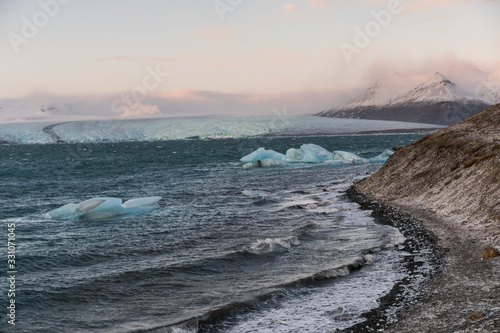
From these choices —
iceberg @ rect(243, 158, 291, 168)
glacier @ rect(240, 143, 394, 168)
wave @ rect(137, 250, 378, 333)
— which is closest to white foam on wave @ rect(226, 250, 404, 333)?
wave @ rect(137, 250, 378, 333)

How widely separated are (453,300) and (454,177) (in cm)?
1220

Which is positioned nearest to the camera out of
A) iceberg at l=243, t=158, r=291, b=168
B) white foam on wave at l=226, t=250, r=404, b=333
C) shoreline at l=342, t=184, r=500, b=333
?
shoreline at l=342, t=184, r=500, b=333

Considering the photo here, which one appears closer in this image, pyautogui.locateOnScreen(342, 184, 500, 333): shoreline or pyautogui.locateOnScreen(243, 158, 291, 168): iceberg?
pyautogui.locateOnScreen(342, 184, 500, 333): shoreline

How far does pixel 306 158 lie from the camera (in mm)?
54812

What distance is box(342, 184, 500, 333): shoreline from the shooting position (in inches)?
293

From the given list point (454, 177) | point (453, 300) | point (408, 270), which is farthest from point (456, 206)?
point (453, 300)

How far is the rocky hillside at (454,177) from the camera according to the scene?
51.4ft

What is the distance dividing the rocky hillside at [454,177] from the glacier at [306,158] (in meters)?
24.8

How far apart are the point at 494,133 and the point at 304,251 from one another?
13.7 meters

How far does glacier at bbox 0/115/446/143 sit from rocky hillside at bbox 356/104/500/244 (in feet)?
475

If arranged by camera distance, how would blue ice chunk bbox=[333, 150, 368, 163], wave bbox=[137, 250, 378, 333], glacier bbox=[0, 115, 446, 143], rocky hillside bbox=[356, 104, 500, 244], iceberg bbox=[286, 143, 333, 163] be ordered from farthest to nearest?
glacier bbox=[0, 115, 446, 143] → iceberg bbox=[286, 143, 333, 163] → blue ice chunk bbox=[333, 150, 368, 163] → rocky hillside bbox=[356, 104, 500, 244] → wave bbox=[137, 250, 378, 333]

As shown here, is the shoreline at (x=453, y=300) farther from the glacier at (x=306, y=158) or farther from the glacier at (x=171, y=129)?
the glacier at (x=171, y=129)

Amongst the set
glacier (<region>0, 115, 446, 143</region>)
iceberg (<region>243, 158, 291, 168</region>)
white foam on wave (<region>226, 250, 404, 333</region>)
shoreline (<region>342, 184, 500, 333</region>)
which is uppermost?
glacier (<region>0, 115, 446, 143</region>)

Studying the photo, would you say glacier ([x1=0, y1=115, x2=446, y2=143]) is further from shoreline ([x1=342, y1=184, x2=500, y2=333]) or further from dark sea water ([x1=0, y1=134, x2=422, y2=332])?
shoreline ([x1=342, y1=184, x2=500, y2=333])
